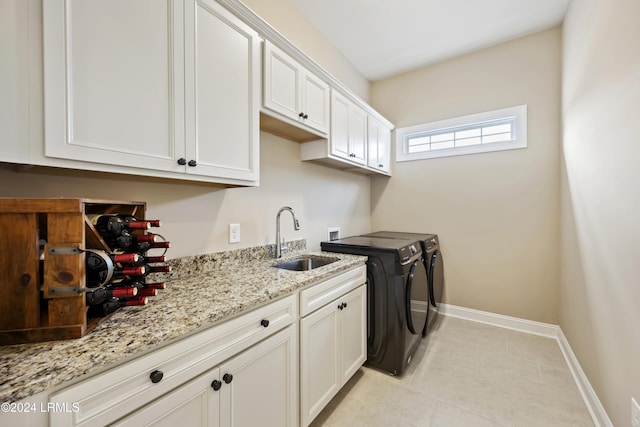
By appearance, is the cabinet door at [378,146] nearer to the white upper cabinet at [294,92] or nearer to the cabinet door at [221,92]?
the white upper cabinet at [294,92]

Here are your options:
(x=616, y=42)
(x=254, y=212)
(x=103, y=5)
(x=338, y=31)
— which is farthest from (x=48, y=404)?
(x=338, y=31)

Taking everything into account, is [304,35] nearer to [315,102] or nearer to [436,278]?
[315,102]

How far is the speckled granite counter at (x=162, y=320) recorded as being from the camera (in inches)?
22.2

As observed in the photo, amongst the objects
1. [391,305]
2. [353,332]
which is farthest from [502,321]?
[353,332]

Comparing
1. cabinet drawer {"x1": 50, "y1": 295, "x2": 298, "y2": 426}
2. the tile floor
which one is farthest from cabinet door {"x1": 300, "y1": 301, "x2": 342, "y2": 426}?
cabinet drawer {"x1": 50, "y1": 295, "x2": 298, "y2": 426}

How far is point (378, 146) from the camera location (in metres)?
2.93

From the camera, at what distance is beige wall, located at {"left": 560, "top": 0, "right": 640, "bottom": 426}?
3.79ft

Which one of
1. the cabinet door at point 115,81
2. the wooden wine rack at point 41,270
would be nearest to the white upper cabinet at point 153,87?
the cabinet door at point 115,81

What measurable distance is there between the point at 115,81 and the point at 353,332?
6.05 feet

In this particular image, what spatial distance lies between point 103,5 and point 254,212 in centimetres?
122

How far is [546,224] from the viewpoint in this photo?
251 centimetres

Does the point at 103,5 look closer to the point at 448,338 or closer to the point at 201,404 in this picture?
the point at 201,404

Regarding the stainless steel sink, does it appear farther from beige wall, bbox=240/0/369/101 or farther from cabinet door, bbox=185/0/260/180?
beige wall, bbox=240/0/369/101

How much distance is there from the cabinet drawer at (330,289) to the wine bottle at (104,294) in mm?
750
